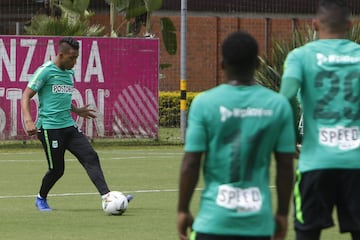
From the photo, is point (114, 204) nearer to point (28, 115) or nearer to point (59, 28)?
point (28, 115)

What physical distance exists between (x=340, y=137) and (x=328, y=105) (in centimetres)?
22

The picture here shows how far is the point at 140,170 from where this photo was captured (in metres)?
19.6

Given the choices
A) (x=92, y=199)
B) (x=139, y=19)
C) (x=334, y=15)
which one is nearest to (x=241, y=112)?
(x=334, y=15)

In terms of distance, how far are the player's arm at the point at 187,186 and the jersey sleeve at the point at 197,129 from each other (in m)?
0.06

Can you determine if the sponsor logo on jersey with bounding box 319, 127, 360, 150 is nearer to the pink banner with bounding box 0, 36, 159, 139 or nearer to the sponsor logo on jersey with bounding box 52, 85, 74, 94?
the sponsor logo on jersey with bounding box 52, 85, 74, 94

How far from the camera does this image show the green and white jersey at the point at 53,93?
13.5 m

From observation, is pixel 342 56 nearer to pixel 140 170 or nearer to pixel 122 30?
pixel 140 170

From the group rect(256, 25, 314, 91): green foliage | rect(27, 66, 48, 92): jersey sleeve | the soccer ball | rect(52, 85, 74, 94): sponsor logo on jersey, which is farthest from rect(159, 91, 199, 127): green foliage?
the soccer ball

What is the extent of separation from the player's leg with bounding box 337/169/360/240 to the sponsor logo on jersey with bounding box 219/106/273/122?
4.98ft

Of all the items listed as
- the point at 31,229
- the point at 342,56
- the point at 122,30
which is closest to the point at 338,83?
the point at 342,56

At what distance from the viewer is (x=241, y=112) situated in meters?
6.03

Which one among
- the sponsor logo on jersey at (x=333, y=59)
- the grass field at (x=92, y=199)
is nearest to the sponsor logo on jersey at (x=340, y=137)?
the sponsor logo on jersey at (x=333, y=59)

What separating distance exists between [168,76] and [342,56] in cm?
2676

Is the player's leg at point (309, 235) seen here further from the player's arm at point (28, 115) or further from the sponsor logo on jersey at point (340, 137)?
the player's arm at point (28, 115)
